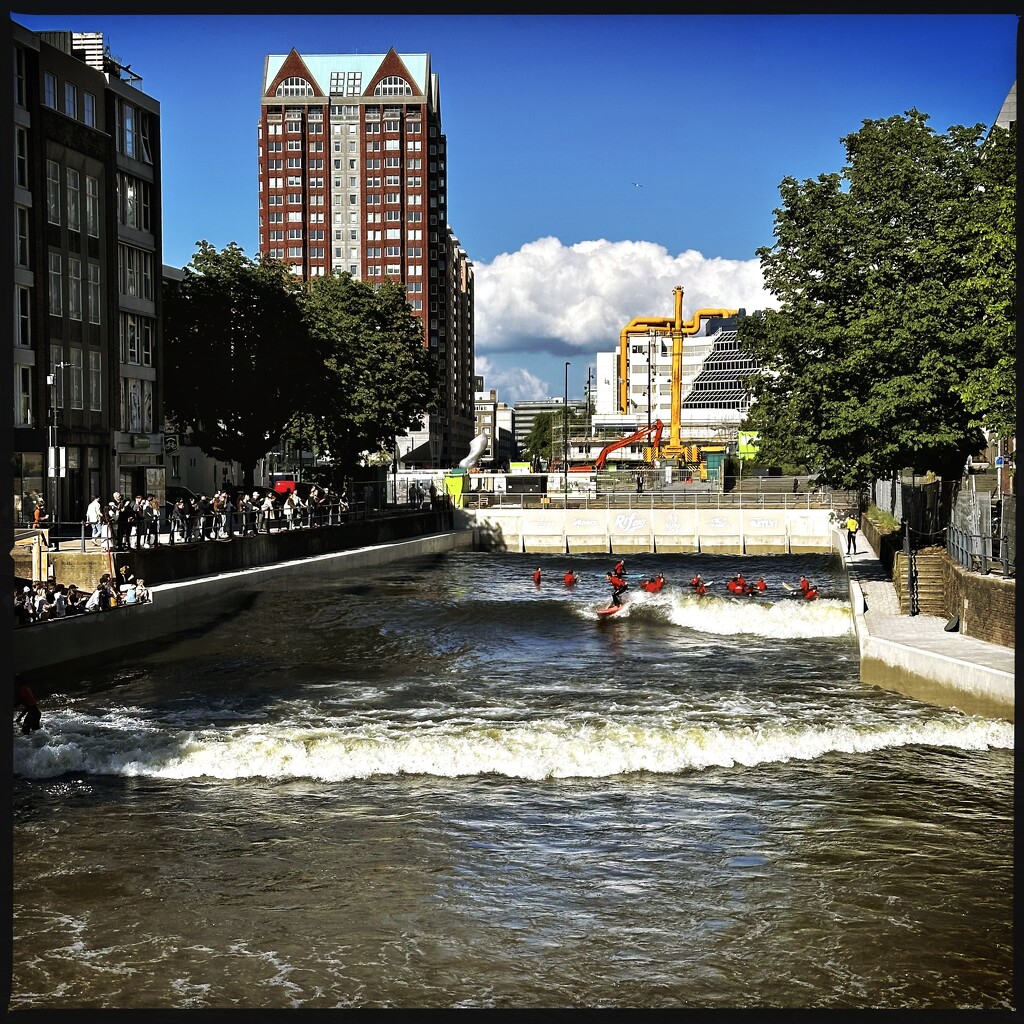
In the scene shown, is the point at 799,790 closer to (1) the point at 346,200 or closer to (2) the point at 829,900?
(2) the point at 829,900

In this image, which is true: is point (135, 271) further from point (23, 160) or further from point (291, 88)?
point (291, 88)

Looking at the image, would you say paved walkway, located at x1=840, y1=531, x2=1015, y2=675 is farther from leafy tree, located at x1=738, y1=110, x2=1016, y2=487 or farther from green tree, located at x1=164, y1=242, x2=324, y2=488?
green tree, located at x1=164, y1=242, x2=324, y2=488

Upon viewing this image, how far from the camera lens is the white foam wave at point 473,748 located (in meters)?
19.5

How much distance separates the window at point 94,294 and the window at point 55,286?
235 centimetres

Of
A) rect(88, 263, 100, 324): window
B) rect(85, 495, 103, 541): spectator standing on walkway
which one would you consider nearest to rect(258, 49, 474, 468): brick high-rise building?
rect(88, 263, 100, 324): window

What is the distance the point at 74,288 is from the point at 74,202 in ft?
11.3

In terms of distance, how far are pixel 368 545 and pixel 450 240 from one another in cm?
12296

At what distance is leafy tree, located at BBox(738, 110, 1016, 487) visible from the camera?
3306 centimetres

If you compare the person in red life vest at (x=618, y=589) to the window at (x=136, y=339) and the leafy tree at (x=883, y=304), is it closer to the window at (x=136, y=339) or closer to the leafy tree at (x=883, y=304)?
the leafy tree at (x=883, y=304)

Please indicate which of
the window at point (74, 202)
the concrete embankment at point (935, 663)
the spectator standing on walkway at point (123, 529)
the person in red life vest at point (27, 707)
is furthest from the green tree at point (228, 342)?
the person in red life vest at point (27, 707)

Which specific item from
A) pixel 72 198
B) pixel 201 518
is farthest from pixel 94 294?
pixel 201 518

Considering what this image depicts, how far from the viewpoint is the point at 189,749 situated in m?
20.3

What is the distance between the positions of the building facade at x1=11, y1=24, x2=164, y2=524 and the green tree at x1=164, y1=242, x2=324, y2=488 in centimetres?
361

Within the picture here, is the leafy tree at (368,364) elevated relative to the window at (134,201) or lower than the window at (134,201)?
lower
